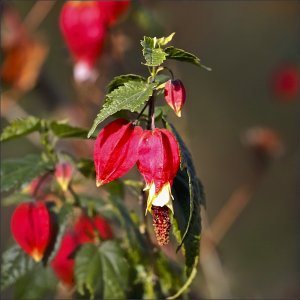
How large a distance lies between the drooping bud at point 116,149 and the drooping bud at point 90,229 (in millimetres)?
372

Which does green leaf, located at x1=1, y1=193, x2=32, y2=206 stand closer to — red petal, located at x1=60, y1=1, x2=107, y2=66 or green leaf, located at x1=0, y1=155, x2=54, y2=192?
green leaf, located at x1=0, y1=155, x2=54, y2=192

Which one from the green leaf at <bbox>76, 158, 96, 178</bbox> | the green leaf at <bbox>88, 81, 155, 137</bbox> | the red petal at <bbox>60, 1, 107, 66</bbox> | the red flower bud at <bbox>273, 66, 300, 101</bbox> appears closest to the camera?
the green leaf at <bbox>88, 81, 155, 137</bbox>

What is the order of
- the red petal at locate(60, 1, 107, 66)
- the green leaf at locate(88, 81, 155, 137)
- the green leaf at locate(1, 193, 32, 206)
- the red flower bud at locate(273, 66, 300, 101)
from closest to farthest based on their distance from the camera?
1. the green leaf at locate(88, 81, 155, 137)
2. the green leaf at locate(1, 193, 32, 206)
3. the red petal at locate(60, 1, 107, 66)
4. the red flower bud at locate(273, 66, 300, 101)

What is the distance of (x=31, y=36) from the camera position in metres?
3.03

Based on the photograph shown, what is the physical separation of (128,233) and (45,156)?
0.21 m

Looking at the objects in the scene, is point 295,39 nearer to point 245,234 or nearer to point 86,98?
point 245,234

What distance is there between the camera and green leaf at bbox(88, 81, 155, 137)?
98 centimetres

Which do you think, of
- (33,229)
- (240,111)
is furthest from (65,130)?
(240,111)

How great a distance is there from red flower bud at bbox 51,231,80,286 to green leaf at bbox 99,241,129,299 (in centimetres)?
15

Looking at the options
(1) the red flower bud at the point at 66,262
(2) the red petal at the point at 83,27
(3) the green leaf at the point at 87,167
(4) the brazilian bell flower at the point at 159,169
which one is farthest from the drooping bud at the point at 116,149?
(2) the red petal at the point at 83,27

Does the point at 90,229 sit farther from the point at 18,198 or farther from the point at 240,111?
the point at 240,111

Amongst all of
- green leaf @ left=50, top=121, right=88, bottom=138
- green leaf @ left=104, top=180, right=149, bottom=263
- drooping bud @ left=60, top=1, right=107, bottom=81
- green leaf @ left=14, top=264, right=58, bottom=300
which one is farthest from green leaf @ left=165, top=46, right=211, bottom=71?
drooping bud @ left=60, top=1, right=107, bottom=81

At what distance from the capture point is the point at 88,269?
1348 millimetres

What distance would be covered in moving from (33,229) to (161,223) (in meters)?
0.36
